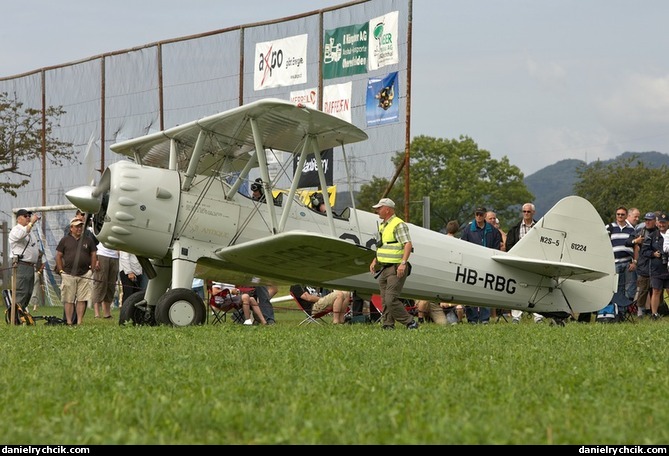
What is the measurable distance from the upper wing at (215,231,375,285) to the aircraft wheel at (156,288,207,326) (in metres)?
0.73

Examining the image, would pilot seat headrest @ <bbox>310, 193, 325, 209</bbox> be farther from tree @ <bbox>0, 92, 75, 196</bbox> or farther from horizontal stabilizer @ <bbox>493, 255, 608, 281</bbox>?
tree @ <bbox>0, 92, 75, 196</bbox>

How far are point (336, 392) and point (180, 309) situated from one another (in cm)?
675

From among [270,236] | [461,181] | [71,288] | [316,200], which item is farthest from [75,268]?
[461,181]

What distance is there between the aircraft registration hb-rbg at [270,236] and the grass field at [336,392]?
134 inches

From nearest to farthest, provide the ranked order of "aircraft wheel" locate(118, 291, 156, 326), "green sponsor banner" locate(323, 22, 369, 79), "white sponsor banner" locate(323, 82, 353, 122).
Answer: "aircraft wheel" locate(118, 291, 156, 326) < "green sponsor banner" locate(323, 22, 369, 79) < "white sponsor banner" locate(323, 82, 353, 122)

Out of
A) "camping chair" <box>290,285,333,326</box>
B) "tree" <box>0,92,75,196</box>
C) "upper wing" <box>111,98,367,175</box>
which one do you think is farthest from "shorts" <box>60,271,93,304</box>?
"tree" <box>0,92,75,196</box>

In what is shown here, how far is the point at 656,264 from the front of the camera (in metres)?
16.1

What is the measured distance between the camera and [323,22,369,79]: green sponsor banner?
1800 cm

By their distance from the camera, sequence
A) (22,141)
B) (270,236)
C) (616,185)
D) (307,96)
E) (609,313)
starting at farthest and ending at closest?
(616,185) < (22,141) < (307,96) < (609,313) < (270,236)

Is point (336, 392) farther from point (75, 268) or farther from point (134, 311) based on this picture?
point (75, 268)

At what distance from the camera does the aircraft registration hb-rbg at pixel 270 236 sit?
12.1 metres

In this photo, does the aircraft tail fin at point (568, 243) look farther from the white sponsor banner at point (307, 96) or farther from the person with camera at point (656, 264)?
the white sponsor banner at point (307, 96)
